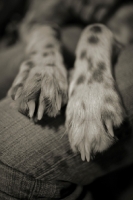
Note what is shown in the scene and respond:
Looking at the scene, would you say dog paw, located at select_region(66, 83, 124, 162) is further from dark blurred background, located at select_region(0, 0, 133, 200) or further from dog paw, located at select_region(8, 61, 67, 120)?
dark blurred background, located at select_region(0, 0, 133, 200)

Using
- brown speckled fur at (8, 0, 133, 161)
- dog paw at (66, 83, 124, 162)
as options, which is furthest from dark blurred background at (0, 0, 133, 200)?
dog paw at (66, 83, 124, 162)

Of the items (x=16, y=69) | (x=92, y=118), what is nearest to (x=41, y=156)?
(x=92, y=118)

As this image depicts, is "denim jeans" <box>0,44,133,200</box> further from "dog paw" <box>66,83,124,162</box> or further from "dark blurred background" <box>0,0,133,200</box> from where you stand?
"dark blurred background" <box>0,0,133,200</box>

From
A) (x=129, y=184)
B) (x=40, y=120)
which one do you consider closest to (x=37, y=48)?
(x=40, y=120)

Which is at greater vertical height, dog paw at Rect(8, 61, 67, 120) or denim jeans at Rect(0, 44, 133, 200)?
dog paw at Rect(8, 61, 67, 120)

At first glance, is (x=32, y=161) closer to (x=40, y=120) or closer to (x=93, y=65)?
(x=40, y=120)

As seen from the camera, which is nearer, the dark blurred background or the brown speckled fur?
the brown speckled fur

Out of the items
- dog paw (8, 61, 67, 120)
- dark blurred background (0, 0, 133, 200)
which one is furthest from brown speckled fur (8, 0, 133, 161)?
dark blurred background (0, 0, 133, 200)
